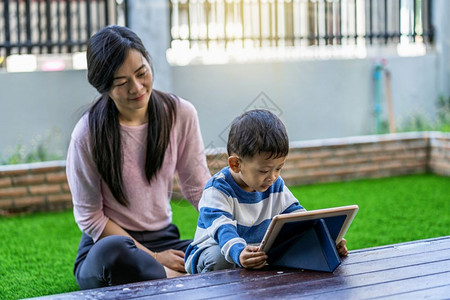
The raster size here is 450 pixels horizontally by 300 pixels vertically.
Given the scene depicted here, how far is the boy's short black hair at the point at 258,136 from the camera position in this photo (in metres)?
2.43

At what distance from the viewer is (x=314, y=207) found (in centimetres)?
545

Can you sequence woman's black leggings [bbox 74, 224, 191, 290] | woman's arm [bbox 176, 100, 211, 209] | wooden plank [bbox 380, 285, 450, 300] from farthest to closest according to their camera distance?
woman's arm [bbox 176, 100, 211, 209] < woman's black leggings [bbox 74, 224, 191, 290] < wooden plank [bbox 380, 285, 450, 300]

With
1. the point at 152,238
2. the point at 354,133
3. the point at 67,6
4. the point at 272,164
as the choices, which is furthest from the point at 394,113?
the point at 272,164

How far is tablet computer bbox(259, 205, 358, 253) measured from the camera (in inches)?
86.7

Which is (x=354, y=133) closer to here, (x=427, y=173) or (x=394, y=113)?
(x=394, y=113)

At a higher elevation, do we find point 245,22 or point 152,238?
point 245,22

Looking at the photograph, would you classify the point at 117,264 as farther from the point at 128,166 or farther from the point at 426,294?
the point at 426,294

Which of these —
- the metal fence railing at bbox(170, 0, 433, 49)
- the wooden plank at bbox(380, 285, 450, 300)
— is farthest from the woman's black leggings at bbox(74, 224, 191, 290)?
the metal fence railing at bbox(170, 0, 433, 49)

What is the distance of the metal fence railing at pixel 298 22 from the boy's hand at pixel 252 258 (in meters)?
5.34

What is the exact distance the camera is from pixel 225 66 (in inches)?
293

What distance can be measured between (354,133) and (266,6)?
167cm

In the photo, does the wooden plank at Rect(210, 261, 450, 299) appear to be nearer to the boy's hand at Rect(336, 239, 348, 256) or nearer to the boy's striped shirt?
the boy's hand at Rect(336, 239, 348, 256)

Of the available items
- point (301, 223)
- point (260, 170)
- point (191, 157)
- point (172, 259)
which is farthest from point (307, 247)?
point (191, 157)

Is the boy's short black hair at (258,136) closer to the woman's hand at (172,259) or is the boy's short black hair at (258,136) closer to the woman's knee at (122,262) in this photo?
the woman's knee at (122,262)
